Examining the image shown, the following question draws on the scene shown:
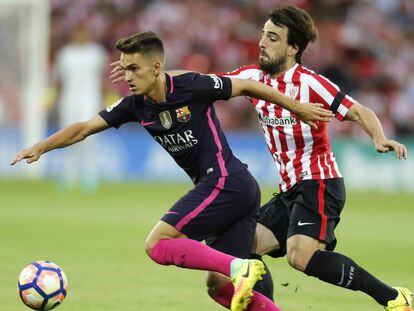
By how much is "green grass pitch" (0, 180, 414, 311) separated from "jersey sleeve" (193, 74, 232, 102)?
5.41ft

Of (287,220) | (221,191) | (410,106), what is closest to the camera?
(221,191)

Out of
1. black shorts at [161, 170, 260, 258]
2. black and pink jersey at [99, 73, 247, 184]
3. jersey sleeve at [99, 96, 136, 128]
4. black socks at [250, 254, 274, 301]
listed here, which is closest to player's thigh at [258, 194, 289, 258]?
black socks at [250, 254, 274, 301]

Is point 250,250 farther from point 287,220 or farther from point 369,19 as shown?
point 369,19

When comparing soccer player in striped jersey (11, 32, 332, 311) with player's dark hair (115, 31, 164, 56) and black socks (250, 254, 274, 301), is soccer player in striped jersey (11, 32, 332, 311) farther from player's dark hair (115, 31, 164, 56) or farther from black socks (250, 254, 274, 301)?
black socks (250, 254, 274, 301)

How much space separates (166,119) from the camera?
20.5 ft

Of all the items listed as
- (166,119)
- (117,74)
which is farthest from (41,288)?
(117,74)

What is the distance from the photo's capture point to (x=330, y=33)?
73.9 ft

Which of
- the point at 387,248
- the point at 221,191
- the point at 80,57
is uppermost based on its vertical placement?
the point at 80,57

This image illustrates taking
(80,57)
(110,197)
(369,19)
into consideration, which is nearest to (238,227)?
(110,197)

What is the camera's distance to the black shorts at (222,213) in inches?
241

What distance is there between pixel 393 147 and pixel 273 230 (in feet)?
4.04

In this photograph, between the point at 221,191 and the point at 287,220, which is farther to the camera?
the point at 287,220

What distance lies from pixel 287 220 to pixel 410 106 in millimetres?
14548

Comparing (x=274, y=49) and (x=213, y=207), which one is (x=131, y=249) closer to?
(x=274, y=49)
